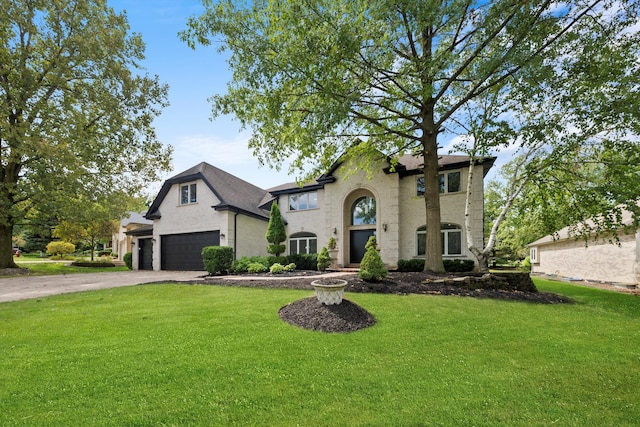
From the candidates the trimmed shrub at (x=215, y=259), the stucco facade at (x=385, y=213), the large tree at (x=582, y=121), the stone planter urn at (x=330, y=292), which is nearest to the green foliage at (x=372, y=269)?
the stone planter urn at (x=330, y=292)

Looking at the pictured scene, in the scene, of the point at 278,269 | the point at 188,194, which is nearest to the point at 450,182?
the point at 278,269

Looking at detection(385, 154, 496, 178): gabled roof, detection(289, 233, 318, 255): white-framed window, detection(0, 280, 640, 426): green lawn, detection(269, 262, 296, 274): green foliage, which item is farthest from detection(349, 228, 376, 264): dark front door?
detection(0, 280, 640, 426): green lawn

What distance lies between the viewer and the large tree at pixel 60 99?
48.5ft

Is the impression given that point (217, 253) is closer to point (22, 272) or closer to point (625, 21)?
point (22, 272)

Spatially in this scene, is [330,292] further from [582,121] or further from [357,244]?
[357,244]

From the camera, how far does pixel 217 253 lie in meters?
14.2

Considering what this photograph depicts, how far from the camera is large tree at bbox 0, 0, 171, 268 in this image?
14.8m

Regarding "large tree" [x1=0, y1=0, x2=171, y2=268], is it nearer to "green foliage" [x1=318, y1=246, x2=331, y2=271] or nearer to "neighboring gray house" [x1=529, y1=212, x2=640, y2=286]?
"green foliage" [x1=318, y1=246, x2=331, y2=271]

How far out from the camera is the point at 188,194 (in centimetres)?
1927

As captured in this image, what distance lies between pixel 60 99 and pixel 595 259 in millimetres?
32169

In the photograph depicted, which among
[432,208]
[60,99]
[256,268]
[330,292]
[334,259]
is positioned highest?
[60,99]

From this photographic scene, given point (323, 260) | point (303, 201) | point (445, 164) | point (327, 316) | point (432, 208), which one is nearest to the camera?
point (327, 316)

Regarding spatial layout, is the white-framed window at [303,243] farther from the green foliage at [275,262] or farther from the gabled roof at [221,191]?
the gabled roof at [221,191]

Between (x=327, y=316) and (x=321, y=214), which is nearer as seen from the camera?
(x=327, y=316)
